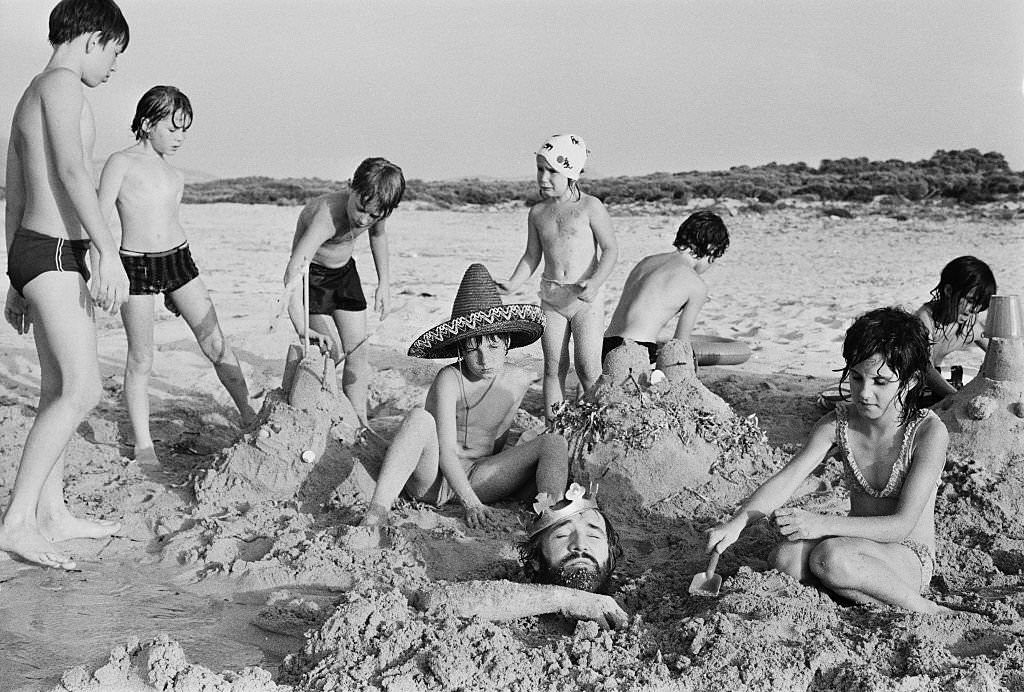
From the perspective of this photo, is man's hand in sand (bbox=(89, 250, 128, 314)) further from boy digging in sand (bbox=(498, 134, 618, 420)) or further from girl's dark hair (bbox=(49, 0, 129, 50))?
boy digging in sand (bbox=(498, 134, 618, 420))

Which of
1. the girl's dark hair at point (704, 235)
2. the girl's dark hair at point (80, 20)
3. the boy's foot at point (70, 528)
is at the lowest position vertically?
the boy's foot at point (70, 528)

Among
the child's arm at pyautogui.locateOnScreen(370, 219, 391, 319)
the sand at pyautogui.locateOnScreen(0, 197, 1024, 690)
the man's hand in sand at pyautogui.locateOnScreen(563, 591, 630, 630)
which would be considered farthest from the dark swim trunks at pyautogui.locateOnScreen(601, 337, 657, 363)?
the man's hand in sand at pyautogui.locateOnScreen(563, 591, 630, 630)

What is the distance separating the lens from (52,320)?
3.46 meters

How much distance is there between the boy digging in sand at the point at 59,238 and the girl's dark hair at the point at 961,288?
3.70 m

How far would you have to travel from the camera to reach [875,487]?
322 cm

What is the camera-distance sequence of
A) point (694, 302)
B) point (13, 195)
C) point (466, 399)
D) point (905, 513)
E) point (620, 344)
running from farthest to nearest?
1. point (694, 302)
2. point (620, 344)
3. point (466, 399)
4. point (13, 195)
5. point (905, 513)

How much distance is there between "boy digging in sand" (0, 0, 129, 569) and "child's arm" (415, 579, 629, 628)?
1449 mm

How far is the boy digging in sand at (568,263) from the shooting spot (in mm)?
5238

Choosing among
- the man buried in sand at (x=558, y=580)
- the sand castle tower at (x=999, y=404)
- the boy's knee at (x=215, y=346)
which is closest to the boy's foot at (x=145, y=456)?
the boy's knee at (x=215, y=346)

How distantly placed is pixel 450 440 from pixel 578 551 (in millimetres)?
1010

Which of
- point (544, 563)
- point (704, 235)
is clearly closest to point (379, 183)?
point (704, 235)

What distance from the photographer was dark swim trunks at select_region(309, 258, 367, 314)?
517 cm

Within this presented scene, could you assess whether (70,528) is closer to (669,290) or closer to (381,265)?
(381,265)

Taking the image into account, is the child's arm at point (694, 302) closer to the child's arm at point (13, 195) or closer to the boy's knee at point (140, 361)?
the boy's knee at point (140, 361)
